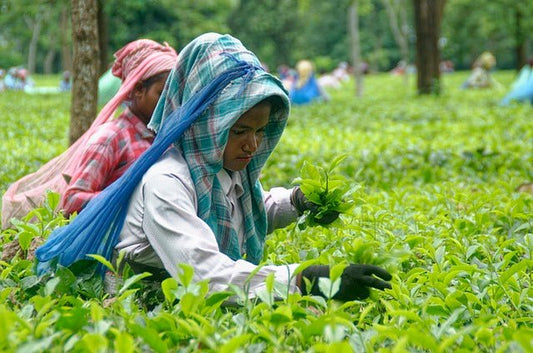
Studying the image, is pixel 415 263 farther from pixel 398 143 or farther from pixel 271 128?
pixel 398 143

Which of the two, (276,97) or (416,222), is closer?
(276,97)

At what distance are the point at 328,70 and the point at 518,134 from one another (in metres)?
37.1

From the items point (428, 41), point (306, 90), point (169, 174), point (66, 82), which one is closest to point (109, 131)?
point (169, 174)

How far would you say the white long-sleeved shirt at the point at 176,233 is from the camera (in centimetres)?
205

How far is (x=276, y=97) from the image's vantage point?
2.33m

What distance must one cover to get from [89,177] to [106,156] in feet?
0.45

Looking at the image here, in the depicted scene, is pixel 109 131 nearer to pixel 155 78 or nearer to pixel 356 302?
pixel 155 78

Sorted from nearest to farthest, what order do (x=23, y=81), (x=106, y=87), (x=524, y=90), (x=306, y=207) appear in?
(x=306, y=207) < (x=106, y=87) < (x=524, y=90) < (x=23, y=81)

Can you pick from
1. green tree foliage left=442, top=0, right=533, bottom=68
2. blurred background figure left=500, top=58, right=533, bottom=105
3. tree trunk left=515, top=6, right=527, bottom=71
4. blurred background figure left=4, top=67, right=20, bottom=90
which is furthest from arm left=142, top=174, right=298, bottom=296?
blurred background figure left=4, top=67, right=20, bottom=90

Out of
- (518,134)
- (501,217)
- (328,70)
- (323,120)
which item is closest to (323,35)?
(328,70)

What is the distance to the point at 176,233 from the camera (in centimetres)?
210

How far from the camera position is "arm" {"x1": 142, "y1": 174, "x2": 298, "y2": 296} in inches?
80.4

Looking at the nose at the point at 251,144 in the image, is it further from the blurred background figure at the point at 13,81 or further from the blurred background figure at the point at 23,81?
the blurred background figure at the point at 13,81

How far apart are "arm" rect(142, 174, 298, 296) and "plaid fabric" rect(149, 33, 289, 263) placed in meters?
0.09
